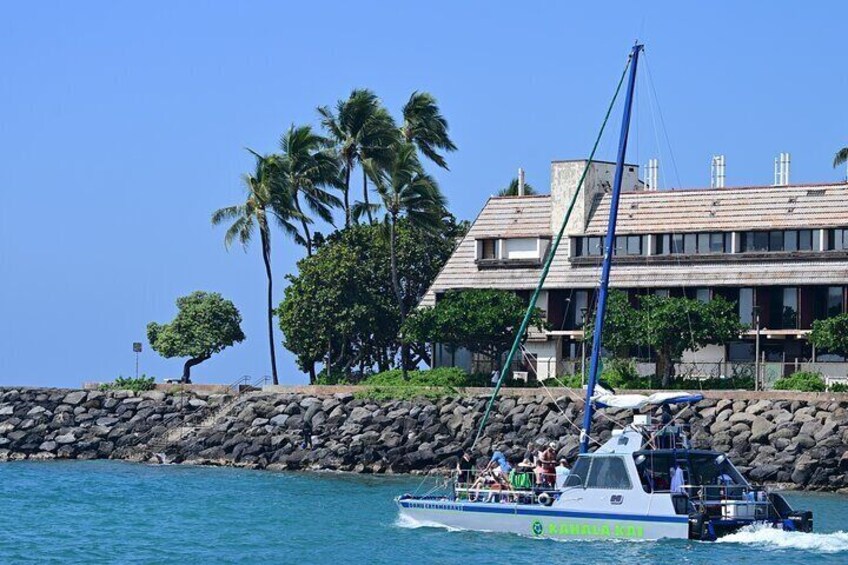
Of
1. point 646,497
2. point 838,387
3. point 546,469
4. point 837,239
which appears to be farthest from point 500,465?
point 837,239

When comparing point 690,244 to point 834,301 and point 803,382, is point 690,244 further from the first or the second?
point 803,382

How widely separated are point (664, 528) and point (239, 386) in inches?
1557

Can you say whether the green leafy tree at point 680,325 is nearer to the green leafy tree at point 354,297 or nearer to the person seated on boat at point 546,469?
the green leafy tree at point 354,297

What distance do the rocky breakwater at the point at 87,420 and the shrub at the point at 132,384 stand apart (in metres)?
0.83

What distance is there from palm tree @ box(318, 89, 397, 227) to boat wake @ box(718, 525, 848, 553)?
142 feet

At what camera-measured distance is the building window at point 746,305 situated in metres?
71.9

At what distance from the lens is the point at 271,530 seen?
48.1 m

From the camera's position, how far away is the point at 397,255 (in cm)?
8219

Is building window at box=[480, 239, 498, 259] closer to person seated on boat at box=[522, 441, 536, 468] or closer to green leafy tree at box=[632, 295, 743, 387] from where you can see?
green leafy tree at box=[632, 295, 743, 387]

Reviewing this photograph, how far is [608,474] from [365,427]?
27.7 m

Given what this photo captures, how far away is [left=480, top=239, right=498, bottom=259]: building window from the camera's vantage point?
78.9 m

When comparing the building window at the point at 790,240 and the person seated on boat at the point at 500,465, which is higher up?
the building window at the point at 790,240

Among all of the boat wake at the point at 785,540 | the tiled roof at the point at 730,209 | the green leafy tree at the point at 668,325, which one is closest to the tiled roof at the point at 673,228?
the tiled roof at the point at 730,209

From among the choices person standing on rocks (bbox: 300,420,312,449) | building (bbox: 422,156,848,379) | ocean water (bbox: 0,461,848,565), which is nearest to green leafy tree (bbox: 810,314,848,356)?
building (bbox: 422,156,848,379)
